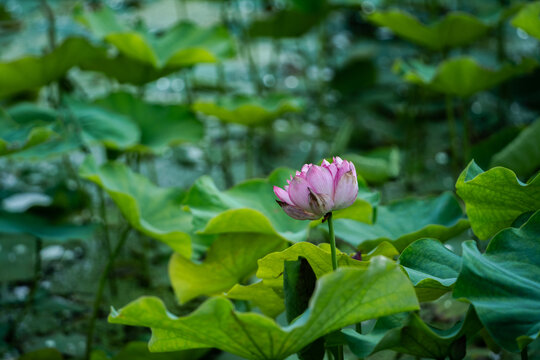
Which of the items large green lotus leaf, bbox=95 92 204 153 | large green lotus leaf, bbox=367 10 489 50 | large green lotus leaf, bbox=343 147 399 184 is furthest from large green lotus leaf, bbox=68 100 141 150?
large green lotus leaf, bbox=367 10 489 50

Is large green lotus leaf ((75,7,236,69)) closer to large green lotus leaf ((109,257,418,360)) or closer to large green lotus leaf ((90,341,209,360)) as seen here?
large green lotus leaf ((90,341,209,360))

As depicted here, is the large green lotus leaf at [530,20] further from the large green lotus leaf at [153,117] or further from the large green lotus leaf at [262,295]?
the large green lotus leaf at [153,117]

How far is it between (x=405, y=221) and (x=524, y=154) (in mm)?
Answer: 453

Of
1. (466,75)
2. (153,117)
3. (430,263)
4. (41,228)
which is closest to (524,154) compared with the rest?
(466,75)

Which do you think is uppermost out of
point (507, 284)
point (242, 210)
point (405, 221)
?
point (507, 284)

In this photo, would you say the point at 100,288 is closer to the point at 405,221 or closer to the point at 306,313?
the point at 405,221

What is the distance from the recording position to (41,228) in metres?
1.54

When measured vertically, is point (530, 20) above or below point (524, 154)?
above

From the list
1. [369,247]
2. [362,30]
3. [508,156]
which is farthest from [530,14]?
[362,30]

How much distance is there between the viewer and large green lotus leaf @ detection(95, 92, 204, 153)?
1.80 m

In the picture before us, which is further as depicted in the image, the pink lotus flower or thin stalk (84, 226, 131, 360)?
thin stalk (84, 226, 131, 360)

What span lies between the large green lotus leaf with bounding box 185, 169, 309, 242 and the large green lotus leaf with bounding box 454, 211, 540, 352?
364 mm

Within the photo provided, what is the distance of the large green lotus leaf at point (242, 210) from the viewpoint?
1.01m

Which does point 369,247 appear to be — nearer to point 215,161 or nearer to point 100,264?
point 100,264
